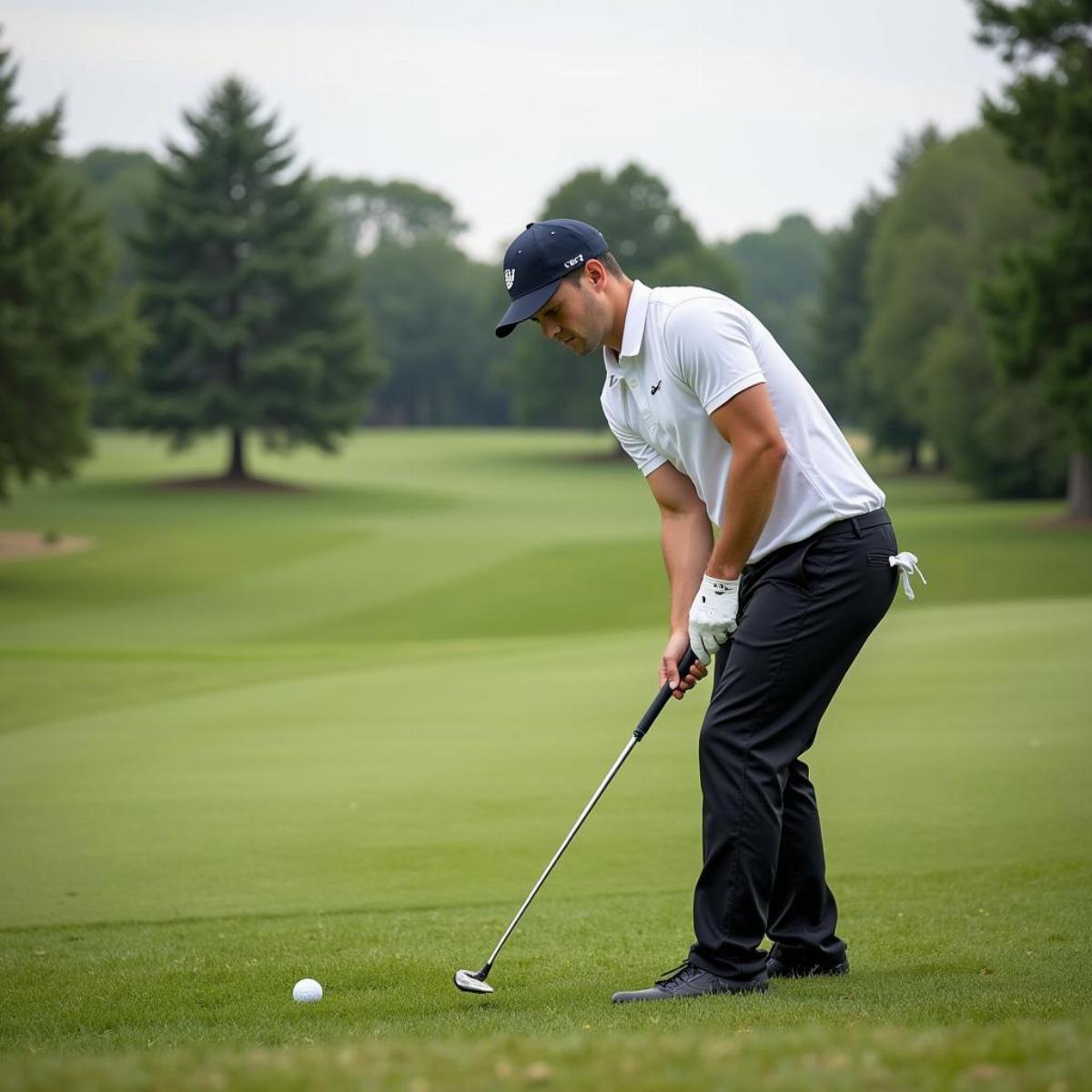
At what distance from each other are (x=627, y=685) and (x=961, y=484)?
42.2m

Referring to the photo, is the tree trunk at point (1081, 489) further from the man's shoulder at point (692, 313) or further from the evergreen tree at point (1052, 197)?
the man's shoulder at point (692, 313)

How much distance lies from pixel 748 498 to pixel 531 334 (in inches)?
2246

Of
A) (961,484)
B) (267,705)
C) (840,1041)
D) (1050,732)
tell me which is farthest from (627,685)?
(961,484)

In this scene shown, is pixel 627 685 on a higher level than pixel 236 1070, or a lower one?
lower

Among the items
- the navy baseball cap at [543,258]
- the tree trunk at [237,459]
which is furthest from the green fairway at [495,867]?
the tree trunk at [237,459]

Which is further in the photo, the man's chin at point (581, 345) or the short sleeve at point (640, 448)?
the short sleeve at point (640, 448)

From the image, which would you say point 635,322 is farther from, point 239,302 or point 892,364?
point 239,302

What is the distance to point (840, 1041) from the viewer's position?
2654mm

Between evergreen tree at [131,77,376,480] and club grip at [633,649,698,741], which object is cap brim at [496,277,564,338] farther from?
evergreen tree at [131,77,376,480]

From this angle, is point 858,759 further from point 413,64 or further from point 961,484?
point 961,484

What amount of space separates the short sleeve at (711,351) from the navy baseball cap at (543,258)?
36 cm

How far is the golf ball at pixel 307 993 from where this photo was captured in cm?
412

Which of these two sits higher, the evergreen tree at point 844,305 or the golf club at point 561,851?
the evergreen tree at point 844,305

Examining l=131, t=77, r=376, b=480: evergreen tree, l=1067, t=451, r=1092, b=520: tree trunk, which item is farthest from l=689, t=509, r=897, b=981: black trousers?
l=131, t=77, r=376, b=480: evergreen tree
